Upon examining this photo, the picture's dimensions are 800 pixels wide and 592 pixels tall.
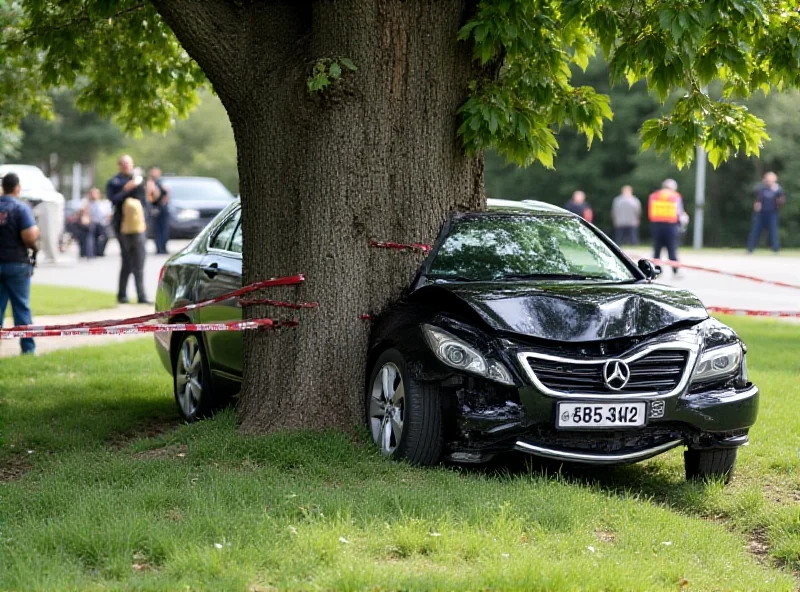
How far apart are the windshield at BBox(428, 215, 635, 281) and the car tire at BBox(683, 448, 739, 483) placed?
1.28 metres

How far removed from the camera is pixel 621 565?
5074 mm

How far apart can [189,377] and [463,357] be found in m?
3.35

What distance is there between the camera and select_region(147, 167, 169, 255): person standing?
26.3m

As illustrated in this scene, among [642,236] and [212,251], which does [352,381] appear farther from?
[642,236]

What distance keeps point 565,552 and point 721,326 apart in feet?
7.37

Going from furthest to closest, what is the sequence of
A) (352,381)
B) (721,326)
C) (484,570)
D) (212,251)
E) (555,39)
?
(212,251) → (555,39) → (352,381) → (721,326) → (484,570)

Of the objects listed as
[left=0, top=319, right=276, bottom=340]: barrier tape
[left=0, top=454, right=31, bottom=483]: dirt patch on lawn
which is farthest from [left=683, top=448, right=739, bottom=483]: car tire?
[left=0, top=454, right=31, bottom=483]: dirt patch on lawn

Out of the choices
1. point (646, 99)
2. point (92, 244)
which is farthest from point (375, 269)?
point (646, 99)

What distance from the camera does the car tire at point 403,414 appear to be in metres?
6.53

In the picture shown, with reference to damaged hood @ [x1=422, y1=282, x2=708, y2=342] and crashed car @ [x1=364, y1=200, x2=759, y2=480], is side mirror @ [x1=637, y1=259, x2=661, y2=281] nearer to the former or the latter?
crashed car @ [x1=364, y1=200, x2=759, y2=480]

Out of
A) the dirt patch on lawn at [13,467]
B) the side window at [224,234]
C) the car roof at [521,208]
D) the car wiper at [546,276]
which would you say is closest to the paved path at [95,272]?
the side window at [224,234]

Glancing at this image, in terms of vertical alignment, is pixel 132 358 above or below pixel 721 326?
below

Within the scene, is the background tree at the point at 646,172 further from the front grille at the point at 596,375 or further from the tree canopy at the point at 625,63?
the front grille at the point at 596,375

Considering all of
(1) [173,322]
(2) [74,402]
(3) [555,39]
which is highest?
(3) [555,39]
